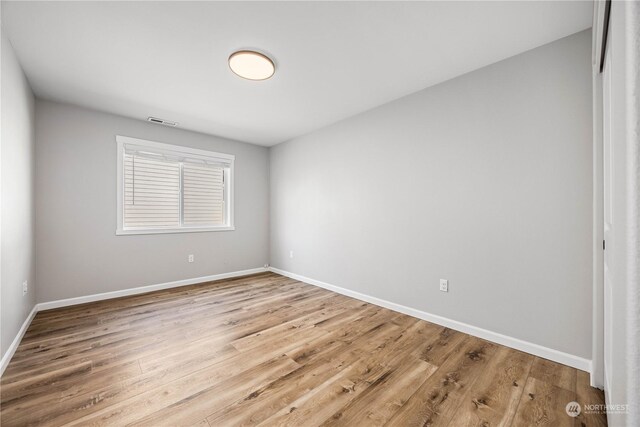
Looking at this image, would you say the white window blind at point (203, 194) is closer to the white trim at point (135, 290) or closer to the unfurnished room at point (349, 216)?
the unfurnished room at point (349, 216)

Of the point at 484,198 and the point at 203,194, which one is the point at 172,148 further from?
the point at 484,198

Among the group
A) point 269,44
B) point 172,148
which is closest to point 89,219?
point 172,148

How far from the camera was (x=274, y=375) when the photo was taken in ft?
5.86

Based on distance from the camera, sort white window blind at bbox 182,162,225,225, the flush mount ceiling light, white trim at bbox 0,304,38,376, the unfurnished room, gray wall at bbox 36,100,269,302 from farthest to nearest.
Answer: white window blind at bbox 182,162,225,225 < gray wall at bbox 36,100,269,302 < the flush mount ceiling light < white trim at bbox 0,304,38,376 < the unfurnished room

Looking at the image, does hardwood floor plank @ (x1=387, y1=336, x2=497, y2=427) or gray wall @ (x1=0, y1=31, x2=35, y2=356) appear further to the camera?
gray wall @ (x1=0, y1=31, x2=35, y2=356)

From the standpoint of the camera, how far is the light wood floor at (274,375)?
1433 millimetres

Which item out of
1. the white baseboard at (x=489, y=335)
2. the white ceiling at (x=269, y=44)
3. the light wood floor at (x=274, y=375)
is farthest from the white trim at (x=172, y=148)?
the white baseboard at (x=489, y=335)

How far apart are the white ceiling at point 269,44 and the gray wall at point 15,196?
0.26 metres

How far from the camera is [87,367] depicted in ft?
6.16

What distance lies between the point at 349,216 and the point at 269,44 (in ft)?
7.26

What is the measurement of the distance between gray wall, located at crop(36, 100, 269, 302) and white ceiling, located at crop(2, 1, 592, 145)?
1.36 ft

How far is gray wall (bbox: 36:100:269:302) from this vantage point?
3.02 m

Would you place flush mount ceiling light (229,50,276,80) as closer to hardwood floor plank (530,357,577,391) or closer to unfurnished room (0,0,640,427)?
unfurnished room (0,0,640,427)

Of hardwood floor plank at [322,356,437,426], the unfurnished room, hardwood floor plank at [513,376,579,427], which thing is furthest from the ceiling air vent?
hardwood floor plank at [513,376,579,427]
